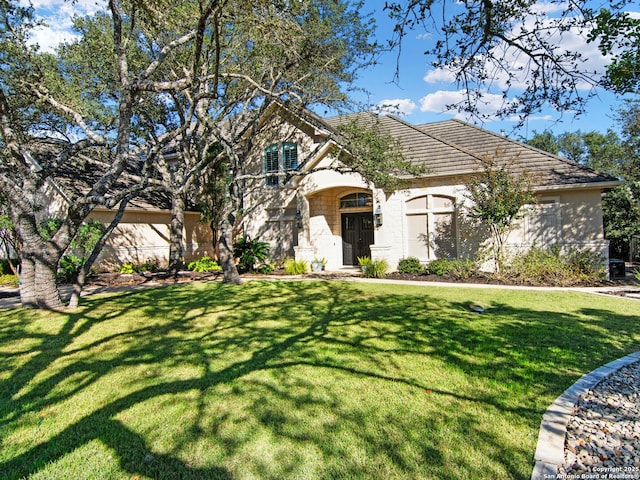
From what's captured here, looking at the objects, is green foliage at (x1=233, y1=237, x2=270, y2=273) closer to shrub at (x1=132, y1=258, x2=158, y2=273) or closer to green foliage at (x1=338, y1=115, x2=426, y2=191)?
shrub at (x1=132, y1=258, x2=158, y2=273)

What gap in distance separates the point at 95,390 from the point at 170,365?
0.98 m

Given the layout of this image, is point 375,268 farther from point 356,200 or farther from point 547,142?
point 547,142

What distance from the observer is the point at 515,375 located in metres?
4.77

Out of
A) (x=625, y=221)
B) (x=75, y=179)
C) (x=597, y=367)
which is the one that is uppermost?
(x=75, y=179)

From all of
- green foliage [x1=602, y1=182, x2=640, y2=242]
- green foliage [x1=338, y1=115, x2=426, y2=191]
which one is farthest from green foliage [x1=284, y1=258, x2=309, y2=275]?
green foliage [x1=602, y1=182, x2=640, y2=242]

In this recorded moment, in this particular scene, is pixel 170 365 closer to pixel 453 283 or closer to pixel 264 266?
pixel 453 283

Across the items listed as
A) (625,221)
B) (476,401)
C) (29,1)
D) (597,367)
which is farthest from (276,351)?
(625,221)

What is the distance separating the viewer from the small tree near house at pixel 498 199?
13.0 metres

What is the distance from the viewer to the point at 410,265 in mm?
14906

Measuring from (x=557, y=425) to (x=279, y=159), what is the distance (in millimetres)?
17138

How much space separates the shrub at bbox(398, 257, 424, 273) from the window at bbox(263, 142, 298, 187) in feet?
24.4

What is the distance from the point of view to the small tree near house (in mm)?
12953

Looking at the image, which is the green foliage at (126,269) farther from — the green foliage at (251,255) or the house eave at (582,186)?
the house eave at (582,186)

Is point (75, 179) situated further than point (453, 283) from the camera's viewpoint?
Yes
